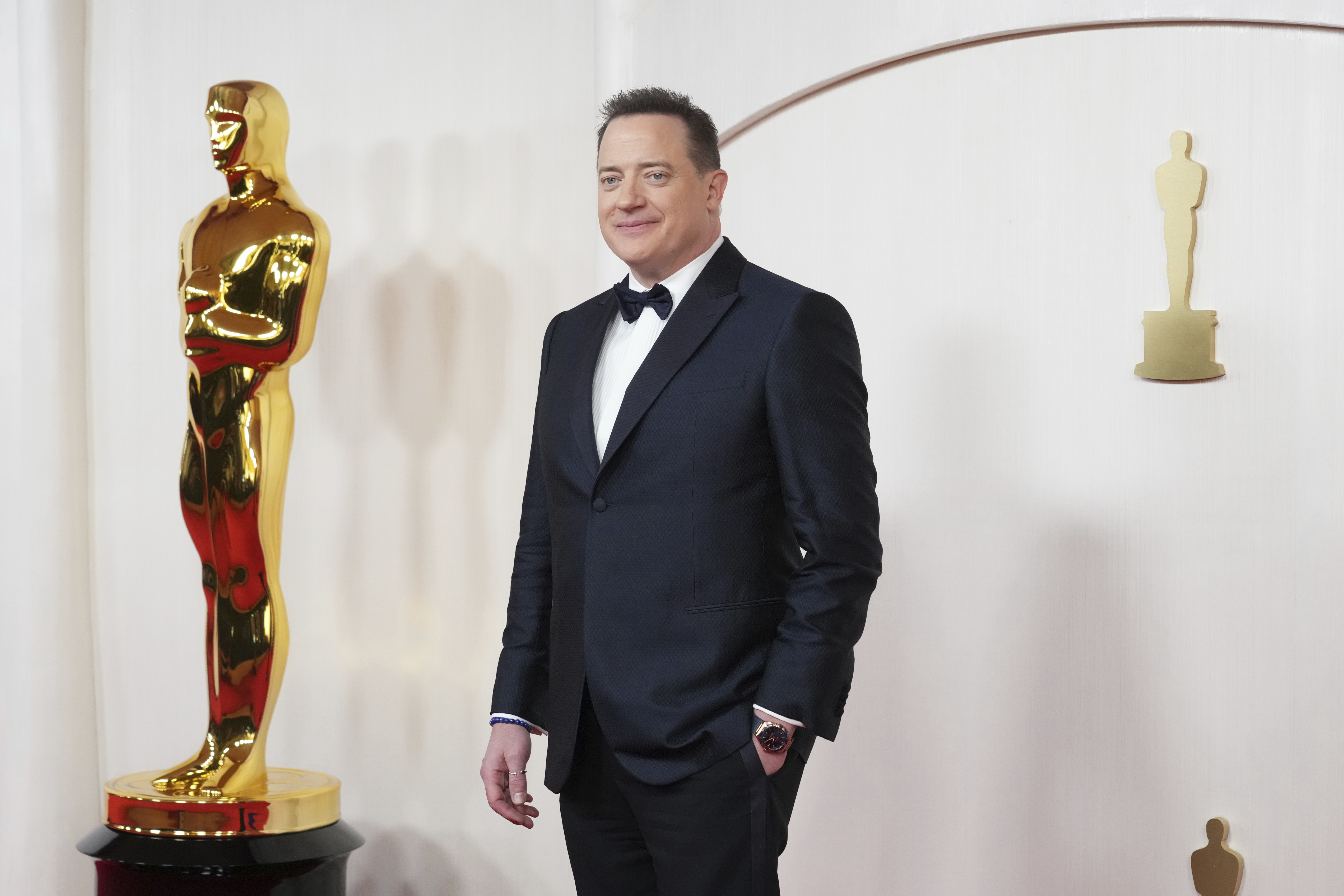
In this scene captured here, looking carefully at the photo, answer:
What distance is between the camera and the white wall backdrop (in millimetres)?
2125

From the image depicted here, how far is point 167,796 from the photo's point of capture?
2414 mm

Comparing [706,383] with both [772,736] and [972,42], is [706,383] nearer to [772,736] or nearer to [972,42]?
[772,736]

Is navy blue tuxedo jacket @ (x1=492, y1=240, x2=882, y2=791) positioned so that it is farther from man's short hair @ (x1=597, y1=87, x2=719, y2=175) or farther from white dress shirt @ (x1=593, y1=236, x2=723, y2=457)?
man's short hair @ (x1=597, y1=87, x2=719, y2=175)

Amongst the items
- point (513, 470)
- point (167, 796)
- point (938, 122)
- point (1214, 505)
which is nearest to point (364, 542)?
point (513, 470)

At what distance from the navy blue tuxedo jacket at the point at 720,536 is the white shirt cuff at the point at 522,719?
100 millimetres

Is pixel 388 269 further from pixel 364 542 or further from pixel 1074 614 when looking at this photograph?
pixel 1074 614

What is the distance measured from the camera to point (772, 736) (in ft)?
4.75

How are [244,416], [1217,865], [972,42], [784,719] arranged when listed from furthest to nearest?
[244,416]
[972,42]
[1217,865]
[784,719]

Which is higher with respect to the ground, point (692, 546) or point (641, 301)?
point (641, 301)

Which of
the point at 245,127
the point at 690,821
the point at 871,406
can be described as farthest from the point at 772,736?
the point at 245,127

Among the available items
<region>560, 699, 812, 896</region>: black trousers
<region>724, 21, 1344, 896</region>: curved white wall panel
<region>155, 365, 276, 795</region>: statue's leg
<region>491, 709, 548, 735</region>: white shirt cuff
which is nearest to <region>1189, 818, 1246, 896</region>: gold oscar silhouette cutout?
<region>724, 21, 1344, 896</region>: curved white wall panel

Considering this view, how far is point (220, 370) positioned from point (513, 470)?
83 centimetres

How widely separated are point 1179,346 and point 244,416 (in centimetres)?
175

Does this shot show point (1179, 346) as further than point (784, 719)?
Yes
